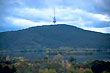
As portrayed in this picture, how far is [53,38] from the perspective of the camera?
14375 cm

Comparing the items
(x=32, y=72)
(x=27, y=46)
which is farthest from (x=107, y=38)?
(x=32, y=72)

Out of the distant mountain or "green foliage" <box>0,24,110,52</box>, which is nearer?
the distant mountain

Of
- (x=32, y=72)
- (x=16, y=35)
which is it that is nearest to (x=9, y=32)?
(x=16, y=35)

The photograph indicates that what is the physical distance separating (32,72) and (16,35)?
99208 millimetres

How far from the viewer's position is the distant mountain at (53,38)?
12862cm

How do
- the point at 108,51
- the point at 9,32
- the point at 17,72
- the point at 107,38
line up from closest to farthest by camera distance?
the point at 17,72
the point at 108,51
the point at 107,38
the point at 9,32

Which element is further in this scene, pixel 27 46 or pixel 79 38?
pixel 79 38

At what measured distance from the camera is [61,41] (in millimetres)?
143125

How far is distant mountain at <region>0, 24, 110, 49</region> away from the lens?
5064 inches

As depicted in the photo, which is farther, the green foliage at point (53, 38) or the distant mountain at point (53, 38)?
the green foliage at point (53, 38)

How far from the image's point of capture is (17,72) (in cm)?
4438

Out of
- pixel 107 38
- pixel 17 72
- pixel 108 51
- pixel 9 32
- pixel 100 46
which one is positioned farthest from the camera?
pixel 9 32

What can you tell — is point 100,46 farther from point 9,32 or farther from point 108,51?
point 9,32

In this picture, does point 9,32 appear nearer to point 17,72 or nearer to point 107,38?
Result: point 107,38
